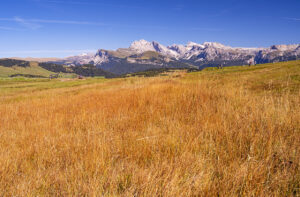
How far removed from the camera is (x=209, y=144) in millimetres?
2883

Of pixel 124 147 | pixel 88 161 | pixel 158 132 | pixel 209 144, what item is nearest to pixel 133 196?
pixel 88 161

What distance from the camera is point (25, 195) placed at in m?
1.87

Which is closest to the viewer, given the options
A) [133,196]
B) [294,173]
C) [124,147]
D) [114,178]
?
[133,196]

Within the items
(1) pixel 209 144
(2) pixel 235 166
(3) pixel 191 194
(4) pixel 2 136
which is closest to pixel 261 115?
(1) pixel 209 144

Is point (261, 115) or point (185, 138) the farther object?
point (261, 115)

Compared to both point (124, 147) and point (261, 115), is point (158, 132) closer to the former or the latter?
point (124, 147)

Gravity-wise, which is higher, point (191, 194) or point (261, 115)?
point (261, 115)

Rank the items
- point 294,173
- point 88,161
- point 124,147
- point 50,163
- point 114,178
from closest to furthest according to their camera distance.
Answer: point 114,178 < point 294,173 < point 88,161 < point 50,163 < point 124,147

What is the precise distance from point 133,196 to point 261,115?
341 cm

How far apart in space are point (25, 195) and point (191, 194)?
1780mm

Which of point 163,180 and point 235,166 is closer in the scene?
point 163,180

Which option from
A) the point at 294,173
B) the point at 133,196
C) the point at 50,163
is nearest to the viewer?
the point at 133,196

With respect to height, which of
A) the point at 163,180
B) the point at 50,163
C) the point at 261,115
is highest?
the point at 261,115

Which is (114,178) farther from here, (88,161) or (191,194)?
(191,194)
